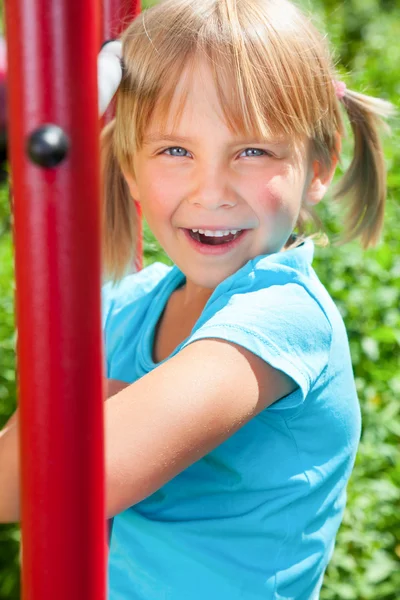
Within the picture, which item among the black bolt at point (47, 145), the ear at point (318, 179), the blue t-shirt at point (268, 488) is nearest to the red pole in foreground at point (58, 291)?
the black bolt at point (47, 145)

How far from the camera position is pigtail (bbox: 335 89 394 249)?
6.27 ft

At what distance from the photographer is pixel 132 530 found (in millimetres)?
1613

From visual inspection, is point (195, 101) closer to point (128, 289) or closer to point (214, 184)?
point (214, 184)

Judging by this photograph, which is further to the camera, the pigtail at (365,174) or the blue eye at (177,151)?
the pigtail at (365,174)

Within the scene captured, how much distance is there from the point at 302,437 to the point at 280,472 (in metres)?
0.06

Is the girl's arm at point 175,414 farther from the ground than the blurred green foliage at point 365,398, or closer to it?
farther from the ground

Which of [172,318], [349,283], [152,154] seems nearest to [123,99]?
[152,154]

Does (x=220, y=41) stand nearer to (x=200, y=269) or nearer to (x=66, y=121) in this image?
(x=200, y=269)

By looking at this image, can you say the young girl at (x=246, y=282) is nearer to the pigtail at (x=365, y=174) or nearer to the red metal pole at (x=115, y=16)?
the red metal pole at (x=115, y=16)

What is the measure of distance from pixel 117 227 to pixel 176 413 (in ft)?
2.92

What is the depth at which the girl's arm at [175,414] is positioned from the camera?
118cm

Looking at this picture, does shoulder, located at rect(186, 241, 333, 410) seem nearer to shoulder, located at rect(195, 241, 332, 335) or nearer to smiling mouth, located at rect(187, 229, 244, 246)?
shoulder, located at rect(195, 241, 332, 335)

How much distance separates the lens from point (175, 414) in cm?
121

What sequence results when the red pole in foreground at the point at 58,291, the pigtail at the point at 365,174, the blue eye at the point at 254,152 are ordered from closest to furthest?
the red pole in foreground at the point at 58,291
the blue eye at the point at 254,152
the pigtail at the point at 365,174
